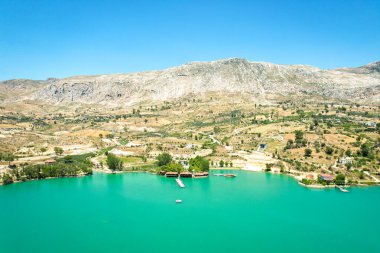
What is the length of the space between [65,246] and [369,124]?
295ft

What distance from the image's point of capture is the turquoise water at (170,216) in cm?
3588

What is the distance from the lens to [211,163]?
2963 inches

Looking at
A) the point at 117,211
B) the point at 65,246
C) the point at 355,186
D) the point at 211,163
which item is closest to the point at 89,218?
the point at 117,211

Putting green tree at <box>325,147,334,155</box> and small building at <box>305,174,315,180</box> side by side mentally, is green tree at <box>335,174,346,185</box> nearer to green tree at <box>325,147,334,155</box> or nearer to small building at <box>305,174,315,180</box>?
small building at <box>305,174,315,180</box>

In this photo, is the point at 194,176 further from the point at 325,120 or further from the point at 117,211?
the point at 325,120

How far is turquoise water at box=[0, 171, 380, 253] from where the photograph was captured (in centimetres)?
3588

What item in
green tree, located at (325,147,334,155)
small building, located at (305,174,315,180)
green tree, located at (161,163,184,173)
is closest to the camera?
small building, located at (305,174,315,180)

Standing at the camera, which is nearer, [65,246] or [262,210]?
[65,246]

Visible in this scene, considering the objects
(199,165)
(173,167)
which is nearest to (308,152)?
(199,165)

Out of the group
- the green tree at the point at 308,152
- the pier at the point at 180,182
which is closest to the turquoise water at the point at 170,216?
the pier at the point at 180,182

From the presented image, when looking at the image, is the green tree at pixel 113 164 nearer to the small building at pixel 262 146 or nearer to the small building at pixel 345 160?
the small building at pixel 262 146

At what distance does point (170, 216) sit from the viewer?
143 ft

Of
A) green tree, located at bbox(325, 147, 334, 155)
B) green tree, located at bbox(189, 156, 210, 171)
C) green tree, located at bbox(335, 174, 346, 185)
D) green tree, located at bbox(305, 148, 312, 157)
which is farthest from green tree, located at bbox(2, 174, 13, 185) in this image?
green tree, located at bbox(325, 147, 334, 155)

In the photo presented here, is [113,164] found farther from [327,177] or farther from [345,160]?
[345,160]
